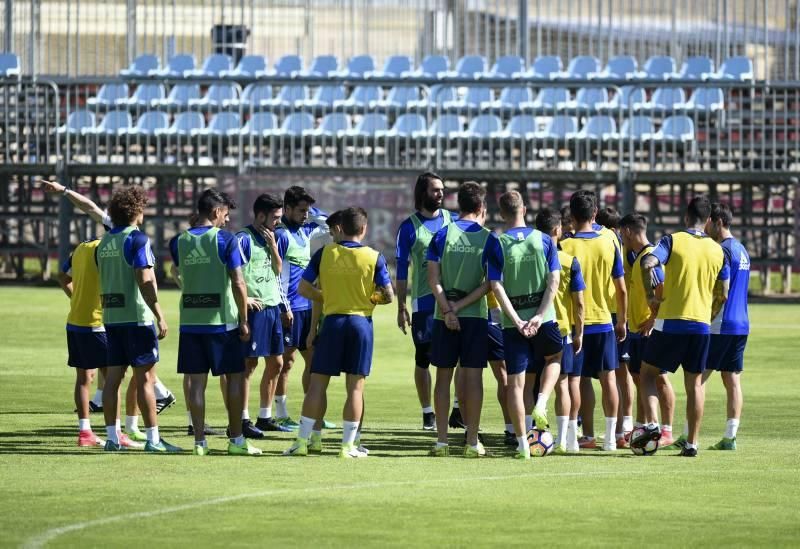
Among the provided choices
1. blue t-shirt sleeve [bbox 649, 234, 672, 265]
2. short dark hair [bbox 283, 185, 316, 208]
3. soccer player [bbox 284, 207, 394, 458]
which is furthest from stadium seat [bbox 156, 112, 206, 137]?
blue t-shirt sleeve [bbox 649, 234, 672, 265]

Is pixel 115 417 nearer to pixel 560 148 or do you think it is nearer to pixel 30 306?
pixel 30 306

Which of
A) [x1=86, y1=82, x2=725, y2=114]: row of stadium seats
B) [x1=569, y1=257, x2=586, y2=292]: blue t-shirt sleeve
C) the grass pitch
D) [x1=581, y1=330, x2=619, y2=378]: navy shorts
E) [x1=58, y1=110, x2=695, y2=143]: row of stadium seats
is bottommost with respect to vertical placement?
the grass pitch

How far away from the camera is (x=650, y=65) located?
3038 centimetres

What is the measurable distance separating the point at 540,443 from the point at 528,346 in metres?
0.73

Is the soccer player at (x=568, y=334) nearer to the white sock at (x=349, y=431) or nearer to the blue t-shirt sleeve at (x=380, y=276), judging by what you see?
the blue t-shirt sleeve at (x=380, y=276)

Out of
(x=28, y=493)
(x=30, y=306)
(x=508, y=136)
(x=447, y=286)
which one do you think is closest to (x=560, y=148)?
(x=508, y=136)

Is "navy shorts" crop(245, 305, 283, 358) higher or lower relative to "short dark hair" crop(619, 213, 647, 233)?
lower

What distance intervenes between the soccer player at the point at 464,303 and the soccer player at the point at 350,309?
418 mm

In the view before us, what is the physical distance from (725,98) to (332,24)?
29.9 ft

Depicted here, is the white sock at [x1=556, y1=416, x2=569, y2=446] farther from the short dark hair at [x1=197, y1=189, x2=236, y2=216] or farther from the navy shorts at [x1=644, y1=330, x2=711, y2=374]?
the short dark hair at [x1=197, y1=189, x2=236, y2=216]

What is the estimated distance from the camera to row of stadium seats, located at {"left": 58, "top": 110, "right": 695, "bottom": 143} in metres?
28.0

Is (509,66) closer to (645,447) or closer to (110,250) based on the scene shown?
(645,447)

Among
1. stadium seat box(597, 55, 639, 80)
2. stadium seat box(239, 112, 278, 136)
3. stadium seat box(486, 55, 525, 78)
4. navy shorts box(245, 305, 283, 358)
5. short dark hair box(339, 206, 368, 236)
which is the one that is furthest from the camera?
stadium seat box(486, 55, 525, 78)

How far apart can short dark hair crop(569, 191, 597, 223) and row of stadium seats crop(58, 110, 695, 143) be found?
50.9 ft
